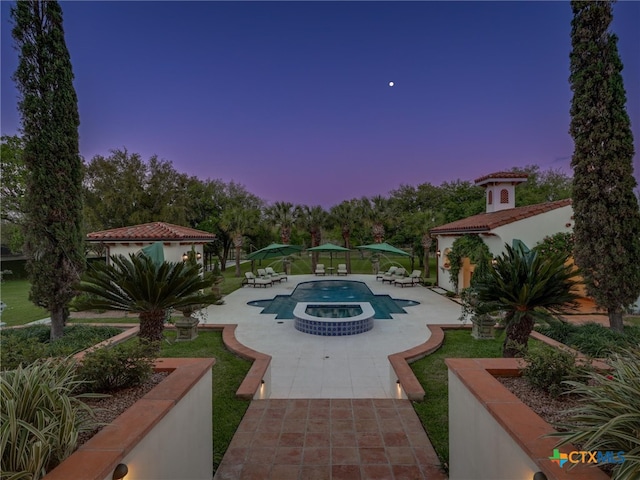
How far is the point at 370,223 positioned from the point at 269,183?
26.7 metres

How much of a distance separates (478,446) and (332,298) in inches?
633

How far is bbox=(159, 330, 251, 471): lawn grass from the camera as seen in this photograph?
4.82 meters

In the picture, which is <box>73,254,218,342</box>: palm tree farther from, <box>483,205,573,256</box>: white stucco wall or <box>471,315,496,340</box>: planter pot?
<box>483,205,573,256</box>: white stucco wall

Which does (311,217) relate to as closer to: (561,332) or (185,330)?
(185,330)

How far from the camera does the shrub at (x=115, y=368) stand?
11.5 ft

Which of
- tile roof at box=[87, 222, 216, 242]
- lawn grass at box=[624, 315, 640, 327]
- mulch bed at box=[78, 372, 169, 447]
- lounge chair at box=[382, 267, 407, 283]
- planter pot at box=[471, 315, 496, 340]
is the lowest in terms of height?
lawn grass at box=[624, 315, 640, 327]

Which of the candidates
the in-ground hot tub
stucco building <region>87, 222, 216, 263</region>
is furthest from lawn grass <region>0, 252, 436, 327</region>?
the in-ground hot tub

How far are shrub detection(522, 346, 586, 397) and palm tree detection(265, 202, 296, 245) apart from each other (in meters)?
25.8

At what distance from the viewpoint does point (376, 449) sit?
14.4 ft

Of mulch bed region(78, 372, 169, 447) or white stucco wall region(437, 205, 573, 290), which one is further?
white stucco wall region(437, 205, 573, 290)

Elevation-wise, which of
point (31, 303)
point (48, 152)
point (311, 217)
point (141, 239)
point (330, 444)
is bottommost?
point (31, 303)

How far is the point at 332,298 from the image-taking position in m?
19.0

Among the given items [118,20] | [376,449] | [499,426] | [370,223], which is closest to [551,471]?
[499,426]

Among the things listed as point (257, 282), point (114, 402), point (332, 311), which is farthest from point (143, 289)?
point (257, 282)
